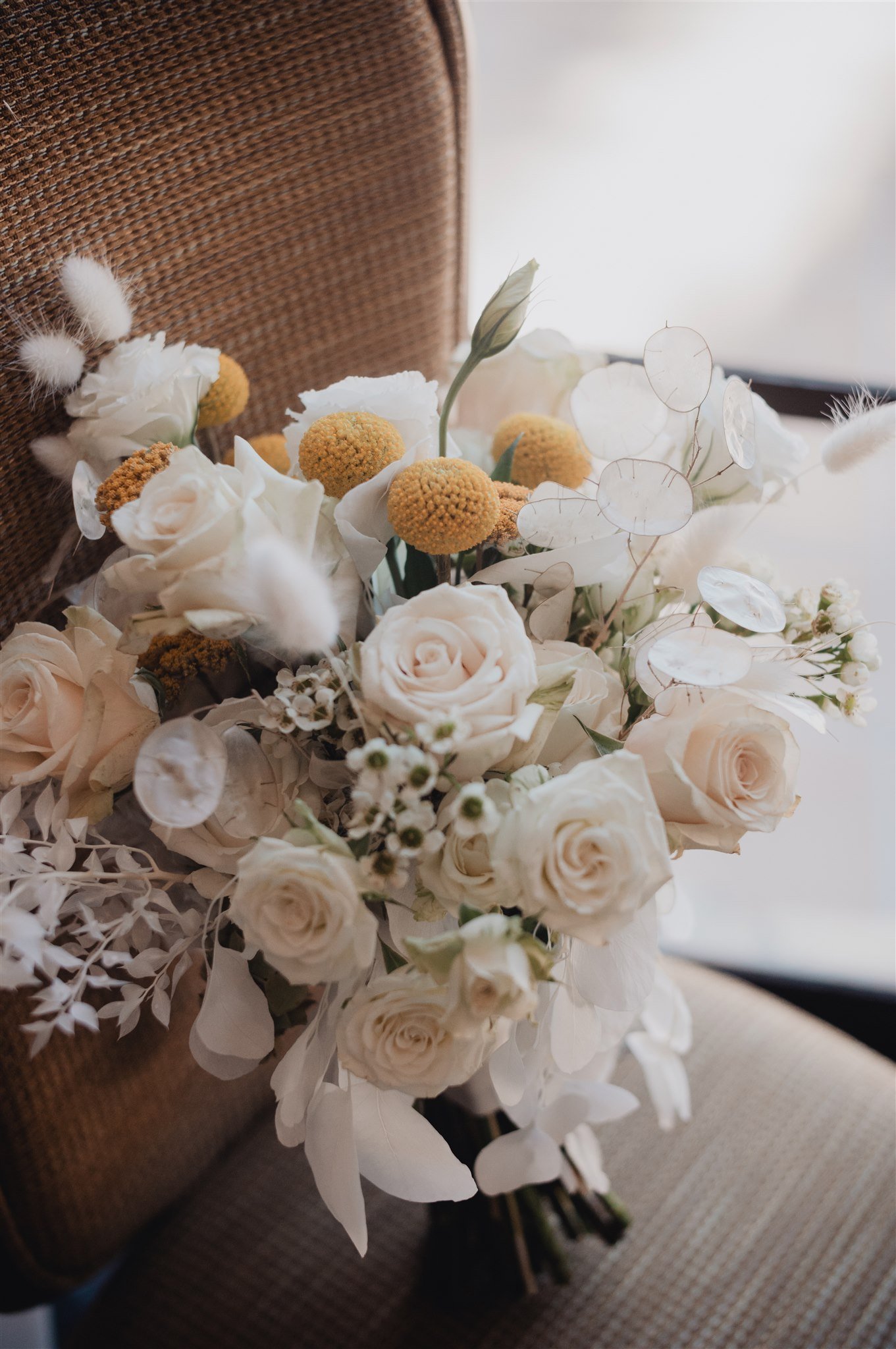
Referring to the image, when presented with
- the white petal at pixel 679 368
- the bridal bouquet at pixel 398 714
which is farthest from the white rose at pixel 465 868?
the white petal at pixel 679 368

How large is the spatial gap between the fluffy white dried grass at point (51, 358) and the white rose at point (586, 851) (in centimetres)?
37

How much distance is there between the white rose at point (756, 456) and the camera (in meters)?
0.48

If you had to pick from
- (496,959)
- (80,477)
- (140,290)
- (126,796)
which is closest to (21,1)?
(140,290)

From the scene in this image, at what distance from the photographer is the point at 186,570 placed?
0.36 meters

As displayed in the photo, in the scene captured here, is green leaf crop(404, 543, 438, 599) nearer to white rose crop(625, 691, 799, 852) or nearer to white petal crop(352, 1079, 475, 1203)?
white rose crop(625, 691, 799, 852)

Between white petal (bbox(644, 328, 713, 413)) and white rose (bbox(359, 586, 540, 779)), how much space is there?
0.48 ft

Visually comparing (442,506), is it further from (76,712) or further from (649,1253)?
(649,1253)

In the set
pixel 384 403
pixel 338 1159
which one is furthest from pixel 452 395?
pixel 338 1159

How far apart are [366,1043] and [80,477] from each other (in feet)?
1.10

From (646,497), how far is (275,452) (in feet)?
0.79

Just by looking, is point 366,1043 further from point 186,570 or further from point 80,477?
point 80,477

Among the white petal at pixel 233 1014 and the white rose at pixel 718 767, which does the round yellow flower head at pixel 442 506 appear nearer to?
the white rose at pixel 718 767

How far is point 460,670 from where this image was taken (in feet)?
1.18

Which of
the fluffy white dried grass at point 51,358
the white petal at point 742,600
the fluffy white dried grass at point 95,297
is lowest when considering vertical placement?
the white petal at point 742,600
